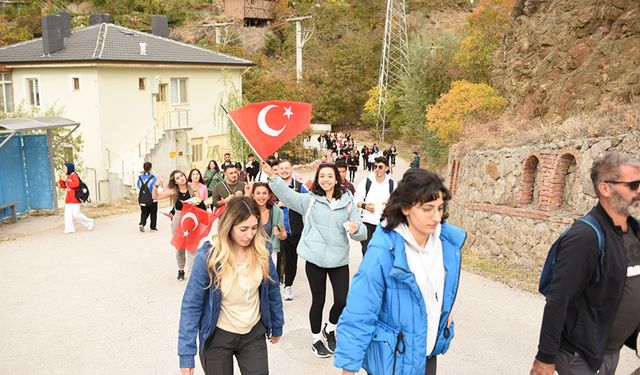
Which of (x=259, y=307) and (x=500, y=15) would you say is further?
(x=500, y=15)

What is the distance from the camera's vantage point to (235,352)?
13.9 ft

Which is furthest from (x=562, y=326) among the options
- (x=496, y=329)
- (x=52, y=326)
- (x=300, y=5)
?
(x=300, y=5)

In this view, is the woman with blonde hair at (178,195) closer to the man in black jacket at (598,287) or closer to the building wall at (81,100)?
the man in black jacket at (598,287)

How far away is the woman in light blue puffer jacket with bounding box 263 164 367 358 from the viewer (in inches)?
239

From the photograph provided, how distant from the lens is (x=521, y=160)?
12555 millimetres

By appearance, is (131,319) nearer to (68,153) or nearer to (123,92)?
(68,153)

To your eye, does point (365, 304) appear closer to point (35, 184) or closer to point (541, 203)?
point (541, 203)

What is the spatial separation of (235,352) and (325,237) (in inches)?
81.1

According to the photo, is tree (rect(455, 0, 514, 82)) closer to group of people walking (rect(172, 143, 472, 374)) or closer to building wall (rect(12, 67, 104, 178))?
building wall (rect(12, 67, 104, 178))

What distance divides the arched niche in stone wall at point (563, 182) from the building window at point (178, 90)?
24.5m

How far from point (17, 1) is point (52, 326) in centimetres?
5269

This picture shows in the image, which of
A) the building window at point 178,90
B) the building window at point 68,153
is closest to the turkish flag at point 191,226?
the building window at point 68,153

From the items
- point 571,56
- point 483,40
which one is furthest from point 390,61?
point 571,56

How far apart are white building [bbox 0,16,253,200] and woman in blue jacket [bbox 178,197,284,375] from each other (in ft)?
80.7
